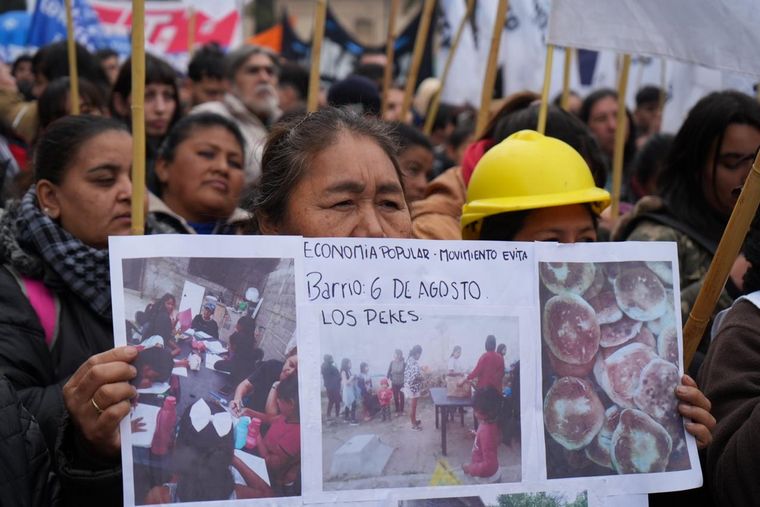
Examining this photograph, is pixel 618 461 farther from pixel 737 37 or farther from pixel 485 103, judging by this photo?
pixel 485 103

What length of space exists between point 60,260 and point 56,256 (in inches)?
0.6

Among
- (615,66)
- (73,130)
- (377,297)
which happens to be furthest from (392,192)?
(615,66)

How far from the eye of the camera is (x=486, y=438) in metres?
1.99

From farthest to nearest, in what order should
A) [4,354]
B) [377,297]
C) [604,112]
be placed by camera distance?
1. [604,112]
2. [4,354]
3. [377,297]

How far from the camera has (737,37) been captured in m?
2.63

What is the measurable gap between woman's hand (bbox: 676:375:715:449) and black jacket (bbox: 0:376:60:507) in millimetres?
1241

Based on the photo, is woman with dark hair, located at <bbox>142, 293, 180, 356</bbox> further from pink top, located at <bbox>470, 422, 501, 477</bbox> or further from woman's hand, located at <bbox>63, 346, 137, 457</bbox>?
pink top, located at <bbox>470, 422, 501, 477</bbox>

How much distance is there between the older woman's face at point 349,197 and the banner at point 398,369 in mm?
212

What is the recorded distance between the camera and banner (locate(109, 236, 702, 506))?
186 centimetres

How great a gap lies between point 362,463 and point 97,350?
1.17 metres

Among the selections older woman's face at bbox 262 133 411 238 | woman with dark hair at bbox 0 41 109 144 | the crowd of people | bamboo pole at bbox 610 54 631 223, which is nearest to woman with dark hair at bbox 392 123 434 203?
the crowd of people

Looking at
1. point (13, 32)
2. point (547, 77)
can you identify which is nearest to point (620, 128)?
point (547, 77)

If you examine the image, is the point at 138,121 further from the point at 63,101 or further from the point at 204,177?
the point at 63,101

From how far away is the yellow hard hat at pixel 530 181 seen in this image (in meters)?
2.59
